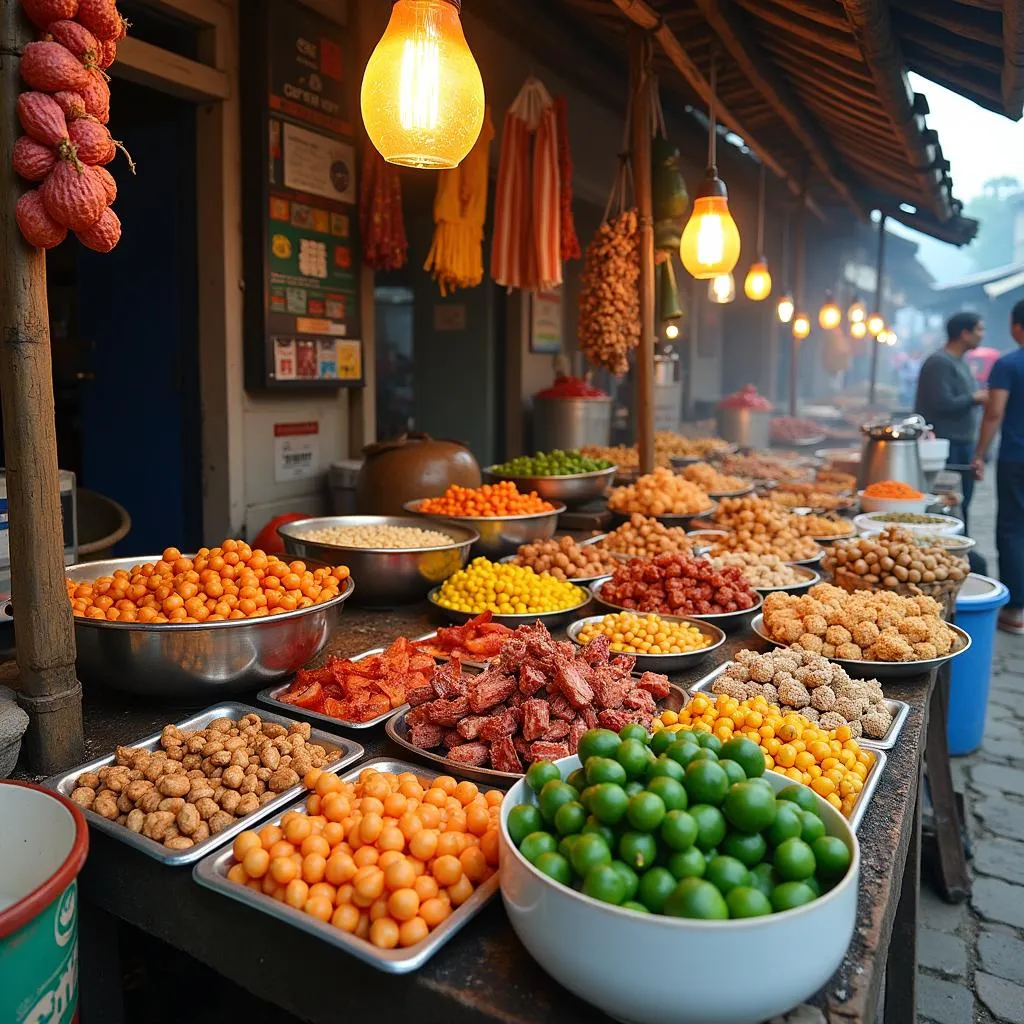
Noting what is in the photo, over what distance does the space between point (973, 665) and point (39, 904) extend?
422 centimetres

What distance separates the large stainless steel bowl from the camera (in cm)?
210

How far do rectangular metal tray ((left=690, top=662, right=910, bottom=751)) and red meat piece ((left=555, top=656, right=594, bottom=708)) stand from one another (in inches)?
19.7

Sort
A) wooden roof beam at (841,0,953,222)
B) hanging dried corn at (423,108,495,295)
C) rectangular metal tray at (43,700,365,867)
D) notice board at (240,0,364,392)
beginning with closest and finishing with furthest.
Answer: rectangular metal tray at (43,700,365,867) → wooden roof beam at (841,0,953,222) → notice board at (240,0,364,392) → hanging dried corn at (423,108,495,295)

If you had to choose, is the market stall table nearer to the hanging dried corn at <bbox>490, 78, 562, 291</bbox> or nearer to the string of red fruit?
the string of red fruit

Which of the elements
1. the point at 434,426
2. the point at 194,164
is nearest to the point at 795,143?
the point at 434,426

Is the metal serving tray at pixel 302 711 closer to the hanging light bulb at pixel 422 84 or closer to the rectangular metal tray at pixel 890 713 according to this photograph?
the rectangular metal tray at pixel 890 713

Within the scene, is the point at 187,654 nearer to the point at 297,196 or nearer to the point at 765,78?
the point at 297,196

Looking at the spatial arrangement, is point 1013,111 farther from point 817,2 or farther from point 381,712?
point 381,712

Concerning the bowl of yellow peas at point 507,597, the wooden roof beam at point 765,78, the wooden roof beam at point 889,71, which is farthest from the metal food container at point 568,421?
the bowl of yellow peas at point 507,597

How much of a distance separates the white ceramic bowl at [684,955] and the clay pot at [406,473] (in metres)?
3.42

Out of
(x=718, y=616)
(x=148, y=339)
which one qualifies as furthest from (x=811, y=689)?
(x=148, y=339)

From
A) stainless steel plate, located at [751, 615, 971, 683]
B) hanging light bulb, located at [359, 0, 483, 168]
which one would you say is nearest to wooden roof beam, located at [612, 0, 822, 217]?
hanging light bulb, located at [359, 0, 483, 168]

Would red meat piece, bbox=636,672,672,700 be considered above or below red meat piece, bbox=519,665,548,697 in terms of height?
below

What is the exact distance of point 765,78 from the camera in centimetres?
591
